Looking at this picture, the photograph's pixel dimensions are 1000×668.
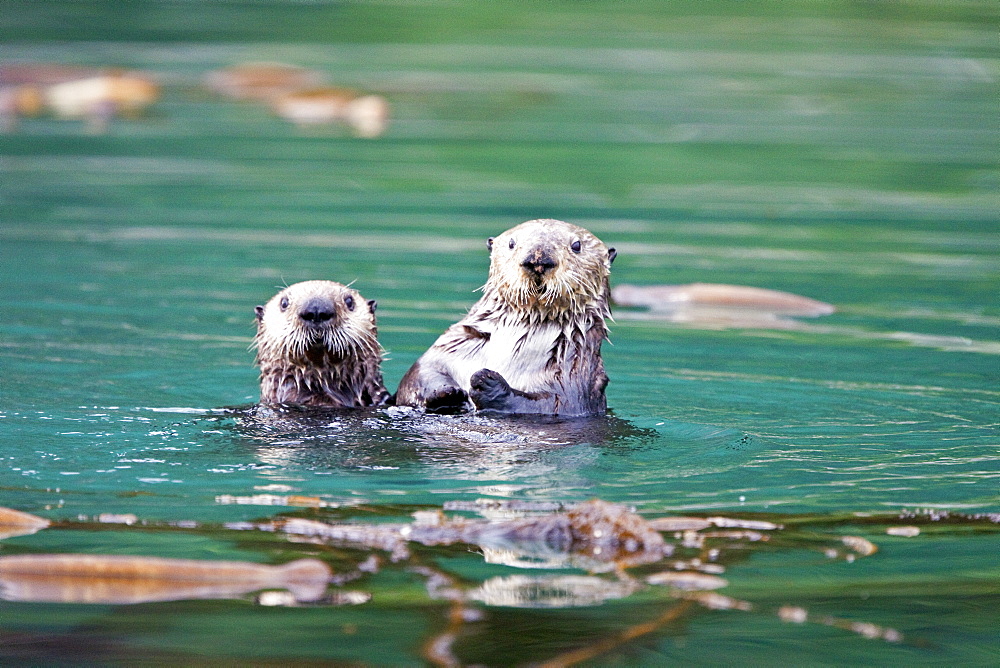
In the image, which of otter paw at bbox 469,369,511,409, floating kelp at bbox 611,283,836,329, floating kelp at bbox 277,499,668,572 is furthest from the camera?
floating kelp at bbox 611,283,836,329

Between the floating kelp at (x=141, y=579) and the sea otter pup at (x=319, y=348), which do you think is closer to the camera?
the floating kelp at (x=141, y=579)

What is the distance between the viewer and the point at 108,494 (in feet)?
14.5

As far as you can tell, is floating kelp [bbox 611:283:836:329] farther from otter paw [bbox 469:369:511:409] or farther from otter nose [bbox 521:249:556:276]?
otter paw [bbox 469:369:511:409]

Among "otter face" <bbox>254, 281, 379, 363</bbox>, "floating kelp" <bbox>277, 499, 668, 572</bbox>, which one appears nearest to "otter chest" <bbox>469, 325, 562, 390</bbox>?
"otter face" <bbox>254, 281, 379, 363</bbox>

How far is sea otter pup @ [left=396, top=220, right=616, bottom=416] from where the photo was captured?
5.28 meters

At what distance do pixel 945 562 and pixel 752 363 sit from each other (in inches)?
107

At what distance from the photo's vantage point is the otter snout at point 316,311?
522 cm

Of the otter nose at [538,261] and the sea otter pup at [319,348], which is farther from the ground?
the otter nose at [538,261]

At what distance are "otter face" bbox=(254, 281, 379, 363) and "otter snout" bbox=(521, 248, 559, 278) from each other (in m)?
0.74

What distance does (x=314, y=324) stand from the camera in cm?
Result: 527

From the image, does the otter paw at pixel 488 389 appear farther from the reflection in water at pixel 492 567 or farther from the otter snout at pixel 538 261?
the reflection in water at pixel 492 567

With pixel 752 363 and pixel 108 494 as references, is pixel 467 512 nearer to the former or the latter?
pixel 108 494

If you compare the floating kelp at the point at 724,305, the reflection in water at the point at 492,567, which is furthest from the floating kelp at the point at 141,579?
the floating kelp at the point at 724,305

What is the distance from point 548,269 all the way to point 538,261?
10 cm
